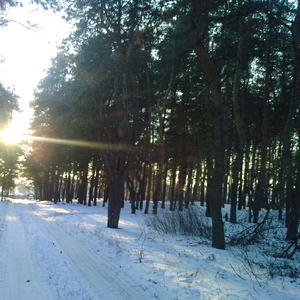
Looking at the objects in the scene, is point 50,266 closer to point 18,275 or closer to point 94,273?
point 18,275

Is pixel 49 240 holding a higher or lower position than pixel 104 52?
lower

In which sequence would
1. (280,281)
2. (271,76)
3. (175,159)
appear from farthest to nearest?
(175,159), (271,76), (280,281)

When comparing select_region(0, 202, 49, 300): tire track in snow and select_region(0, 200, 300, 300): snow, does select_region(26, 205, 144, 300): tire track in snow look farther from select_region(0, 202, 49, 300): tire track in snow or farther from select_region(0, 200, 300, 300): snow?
select_region(0, 202, 49, 300): tire track in snow

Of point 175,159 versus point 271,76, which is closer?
point 271,76

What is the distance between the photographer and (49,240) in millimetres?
11117

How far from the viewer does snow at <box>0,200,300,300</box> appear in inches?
225

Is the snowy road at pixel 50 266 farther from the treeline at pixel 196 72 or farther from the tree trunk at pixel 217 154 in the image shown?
the treeline at pixel 196 72

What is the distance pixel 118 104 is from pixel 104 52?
251 centimetres

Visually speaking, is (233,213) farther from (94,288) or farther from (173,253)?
(94,288)

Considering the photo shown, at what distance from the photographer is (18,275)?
666cm

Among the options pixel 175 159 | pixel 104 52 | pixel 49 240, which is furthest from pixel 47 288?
pixel 175 159

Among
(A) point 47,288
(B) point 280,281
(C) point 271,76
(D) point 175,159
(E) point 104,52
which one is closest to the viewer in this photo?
(A) point 47,288

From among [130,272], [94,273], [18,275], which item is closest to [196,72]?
[130,272]

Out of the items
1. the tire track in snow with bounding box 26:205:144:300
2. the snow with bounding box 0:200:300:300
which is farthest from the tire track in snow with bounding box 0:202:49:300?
the tire track in snow with bounding box 26:205:144:300
